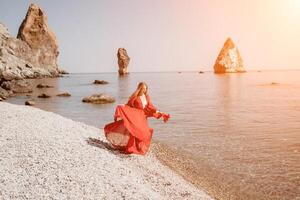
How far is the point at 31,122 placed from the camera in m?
11.7

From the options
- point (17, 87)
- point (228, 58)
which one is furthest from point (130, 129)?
point (228, 58)

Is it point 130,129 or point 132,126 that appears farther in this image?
point 132,126

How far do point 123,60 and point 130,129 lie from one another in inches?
5706

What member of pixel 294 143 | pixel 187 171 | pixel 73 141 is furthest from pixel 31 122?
pixel 294 143

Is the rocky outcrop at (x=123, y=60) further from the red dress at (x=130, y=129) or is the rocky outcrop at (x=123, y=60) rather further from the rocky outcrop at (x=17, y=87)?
the red dress at (x=130, y=129)

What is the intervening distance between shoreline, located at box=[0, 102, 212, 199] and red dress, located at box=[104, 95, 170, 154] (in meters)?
0.33

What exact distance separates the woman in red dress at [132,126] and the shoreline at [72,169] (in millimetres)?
341

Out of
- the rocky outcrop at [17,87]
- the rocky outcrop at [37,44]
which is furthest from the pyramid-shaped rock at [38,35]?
the rocky outcrop at [17,87]

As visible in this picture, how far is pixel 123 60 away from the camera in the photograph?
153 meters

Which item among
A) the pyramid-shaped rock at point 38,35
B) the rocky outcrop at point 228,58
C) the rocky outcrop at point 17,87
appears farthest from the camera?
the rocky outcrop at point 228,58

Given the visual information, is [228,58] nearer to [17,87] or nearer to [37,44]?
[37,44]

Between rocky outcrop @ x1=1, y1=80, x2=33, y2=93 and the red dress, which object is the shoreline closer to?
the red dress

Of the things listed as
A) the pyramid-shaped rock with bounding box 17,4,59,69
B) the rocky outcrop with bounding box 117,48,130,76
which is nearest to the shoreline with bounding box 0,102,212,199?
the pyramid-shaped rock with bounding box 17,4,59,69

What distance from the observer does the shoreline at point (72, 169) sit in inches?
265
